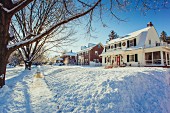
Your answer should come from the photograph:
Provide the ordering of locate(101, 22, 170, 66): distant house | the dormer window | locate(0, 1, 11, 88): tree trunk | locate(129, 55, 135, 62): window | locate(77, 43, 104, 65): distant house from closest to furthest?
locate(0, 1, 11, 88): tree trunk, locate(101, 22, 170, 66): distant house, locate(129, 55, 135, 62): window, the dormer window, locate(77, 43, 104, 65): distant house

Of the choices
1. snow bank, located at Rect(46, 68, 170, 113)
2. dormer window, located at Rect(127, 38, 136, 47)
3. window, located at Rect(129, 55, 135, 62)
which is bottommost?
snow bank, located at Rect(46, 68, 170, 113)

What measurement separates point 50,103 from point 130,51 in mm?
19702

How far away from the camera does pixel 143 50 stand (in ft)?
63.9

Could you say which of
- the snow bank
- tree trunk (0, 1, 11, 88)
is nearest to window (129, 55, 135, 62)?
the snow bank

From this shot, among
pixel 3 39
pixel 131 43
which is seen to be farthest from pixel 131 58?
pixel 3 39

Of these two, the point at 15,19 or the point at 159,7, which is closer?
the point at 159,7

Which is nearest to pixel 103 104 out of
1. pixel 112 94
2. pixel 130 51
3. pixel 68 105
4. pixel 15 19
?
pixel 112 94

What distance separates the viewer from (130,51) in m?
21.5

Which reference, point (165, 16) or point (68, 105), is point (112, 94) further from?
point (165, 16)

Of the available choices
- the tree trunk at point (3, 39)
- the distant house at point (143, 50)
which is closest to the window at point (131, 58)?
the distant house at point (143, 50)

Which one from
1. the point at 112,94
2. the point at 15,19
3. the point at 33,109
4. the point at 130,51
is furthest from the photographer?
the point at 130,51

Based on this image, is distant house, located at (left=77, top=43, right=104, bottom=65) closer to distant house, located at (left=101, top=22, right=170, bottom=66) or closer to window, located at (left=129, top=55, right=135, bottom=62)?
distant house, located at (left=101, top=22, right=170, bottom=66)

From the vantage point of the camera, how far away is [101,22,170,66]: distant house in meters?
18.5

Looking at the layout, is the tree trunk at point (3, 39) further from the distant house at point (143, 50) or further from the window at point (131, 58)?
the window at point (131, 58)
